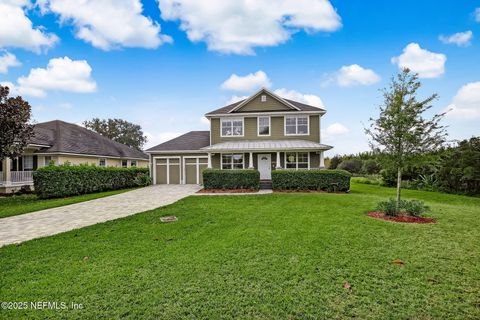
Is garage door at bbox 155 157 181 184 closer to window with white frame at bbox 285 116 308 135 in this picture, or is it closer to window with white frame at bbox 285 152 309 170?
window with white frame at bbox 285 152 309 170

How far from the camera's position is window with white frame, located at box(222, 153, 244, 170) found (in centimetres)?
1945

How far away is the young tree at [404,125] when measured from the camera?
7.72 m

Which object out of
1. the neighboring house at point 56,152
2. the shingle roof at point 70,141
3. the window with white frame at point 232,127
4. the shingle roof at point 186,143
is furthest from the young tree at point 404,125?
the shingle roof at point 70,141

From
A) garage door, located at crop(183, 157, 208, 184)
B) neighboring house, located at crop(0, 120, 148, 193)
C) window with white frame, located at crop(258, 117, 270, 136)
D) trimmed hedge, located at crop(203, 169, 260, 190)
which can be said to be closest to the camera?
trimmed hedge, located at crop(203, 169, 260, 190)

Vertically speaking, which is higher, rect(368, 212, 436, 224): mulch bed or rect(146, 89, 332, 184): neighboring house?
rect(146, 89, 332, 184): neighboring house

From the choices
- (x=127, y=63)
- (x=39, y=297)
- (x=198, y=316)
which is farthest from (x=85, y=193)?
(x=198, y=316)

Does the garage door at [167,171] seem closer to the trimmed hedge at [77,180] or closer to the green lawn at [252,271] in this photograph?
the trimmed hedge at [77,180]

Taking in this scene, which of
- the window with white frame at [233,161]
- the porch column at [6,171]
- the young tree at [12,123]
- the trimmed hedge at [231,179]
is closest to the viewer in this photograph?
the young tree at [12,123]

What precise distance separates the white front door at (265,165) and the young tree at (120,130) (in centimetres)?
3769

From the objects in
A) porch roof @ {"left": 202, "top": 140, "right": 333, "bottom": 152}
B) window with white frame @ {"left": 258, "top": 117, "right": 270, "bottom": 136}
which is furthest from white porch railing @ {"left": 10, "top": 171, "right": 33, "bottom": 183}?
window with white frame @ {"left": 258, "top": 117, "right": 270, "bottom": 136}

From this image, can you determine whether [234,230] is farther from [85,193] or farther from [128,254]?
[85,193]

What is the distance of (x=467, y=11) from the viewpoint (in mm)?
10953

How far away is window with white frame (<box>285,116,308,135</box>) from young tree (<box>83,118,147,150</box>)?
38871mm

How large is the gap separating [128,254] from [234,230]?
264 cm
